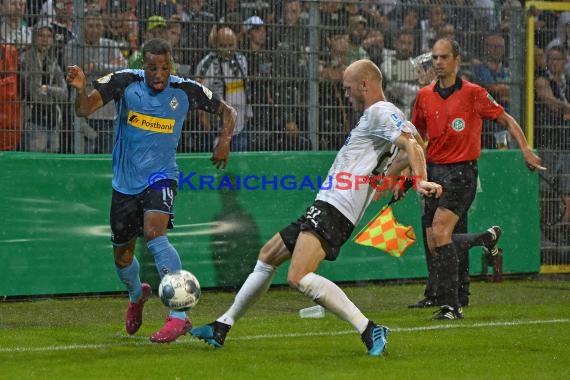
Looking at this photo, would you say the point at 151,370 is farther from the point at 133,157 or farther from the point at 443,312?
the point at 443,312

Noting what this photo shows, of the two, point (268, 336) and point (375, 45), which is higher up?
point (375, 45)

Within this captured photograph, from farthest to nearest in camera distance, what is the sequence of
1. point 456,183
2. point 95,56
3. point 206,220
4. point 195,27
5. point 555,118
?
point 555,118, point 206,220, point 195,27, point 95,56, point 456,183

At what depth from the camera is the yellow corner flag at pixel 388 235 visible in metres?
13.3

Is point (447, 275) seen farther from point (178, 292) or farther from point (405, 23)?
point (405, 23)

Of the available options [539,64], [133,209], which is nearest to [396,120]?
[133,209]

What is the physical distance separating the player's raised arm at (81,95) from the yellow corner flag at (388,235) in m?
4.87

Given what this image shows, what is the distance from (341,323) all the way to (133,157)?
2317 mm

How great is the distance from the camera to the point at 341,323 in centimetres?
1034

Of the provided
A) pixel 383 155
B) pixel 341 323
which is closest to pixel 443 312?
pixel 341 323

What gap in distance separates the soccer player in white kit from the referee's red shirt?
2.73 m

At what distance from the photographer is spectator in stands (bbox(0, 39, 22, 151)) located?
12305 mm

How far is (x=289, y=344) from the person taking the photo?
353 inches

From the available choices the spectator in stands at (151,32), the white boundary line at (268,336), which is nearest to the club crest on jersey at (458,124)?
the white boundary line at (268,336)

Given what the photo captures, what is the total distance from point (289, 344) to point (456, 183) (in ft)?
9.74
